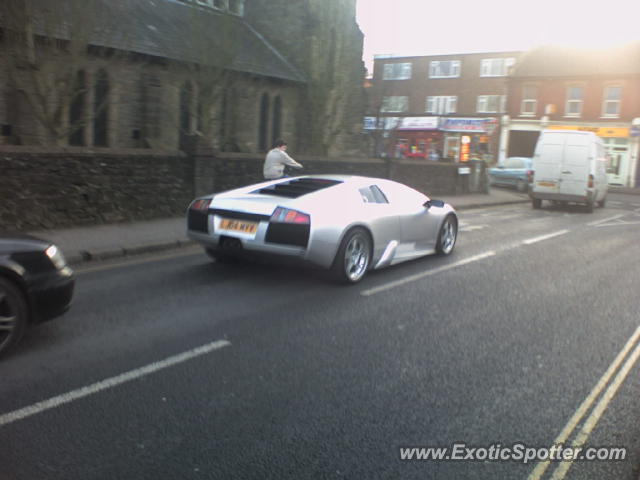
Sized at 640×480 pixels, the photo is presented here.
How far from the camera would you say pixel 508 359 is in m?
4.95

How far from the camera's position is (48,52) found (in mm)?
12469

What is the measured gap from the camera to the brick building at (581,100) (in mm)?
40531

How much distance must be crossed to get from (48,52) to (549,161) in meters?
14.9

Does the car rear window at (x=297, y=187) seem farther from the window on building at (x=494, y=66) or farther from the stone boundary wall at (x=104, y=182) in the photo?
the window on building at (x=494, y=66)

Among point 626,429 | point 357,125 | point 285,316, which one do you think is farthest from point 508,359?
point 357,125

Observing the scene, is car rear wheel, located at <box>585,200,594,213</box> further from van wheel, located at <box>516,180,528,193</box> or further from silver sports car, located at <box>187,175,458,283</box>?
silver sports car, located at <box>187,175,458,283</box>

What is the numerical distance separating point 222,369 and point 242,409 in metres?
0.70

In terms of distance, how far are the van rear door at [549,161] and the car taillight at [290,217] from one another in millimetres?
15233

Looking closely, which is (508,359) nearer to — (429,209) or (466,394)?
(466,394)

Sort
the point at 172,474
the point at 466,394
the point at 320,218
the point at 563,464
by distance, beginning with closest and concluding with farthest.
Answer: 1. the point at 172,474
2. the point at 563,464
3. the point at 466,394
4. the point at 320,218

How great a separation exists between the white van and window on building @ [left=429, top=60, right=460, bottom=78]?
37.8 m

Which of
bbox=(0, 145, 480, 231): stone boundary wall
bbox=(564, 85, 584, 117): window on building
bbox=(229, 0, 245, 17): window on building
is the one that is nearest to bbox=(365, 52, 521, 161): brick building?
bbox=(564, 85, 584, 117): window on building

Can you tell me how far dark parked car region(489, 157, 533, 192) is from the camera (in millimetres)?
27812

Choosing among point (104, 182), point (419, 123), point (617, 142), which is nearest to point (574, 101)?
point (617, 142)
